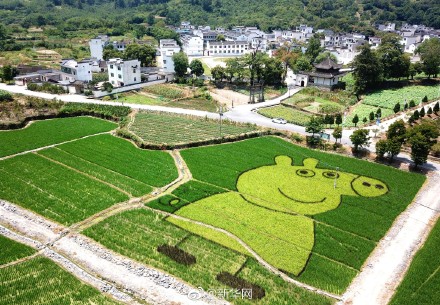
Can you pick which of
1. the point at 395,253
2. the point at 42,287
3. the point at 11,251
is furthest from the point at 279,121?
the point at 42,287

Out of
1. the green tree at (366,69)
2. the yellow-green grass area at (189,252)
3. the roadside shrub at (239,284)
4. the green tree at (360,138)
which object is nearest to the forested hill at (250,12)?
the green tree at (366,69)

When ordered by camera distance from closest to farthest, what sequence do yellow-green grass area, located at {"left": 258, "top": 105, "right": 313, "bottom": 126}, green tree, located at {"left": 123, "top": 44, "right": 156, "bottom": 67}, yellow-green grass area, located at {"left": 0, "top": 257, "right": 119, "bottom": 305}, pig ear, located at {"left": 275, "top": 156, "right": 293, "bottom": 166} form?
1. yellow-green grass area, located at {"left": 0, "top": 257, "right": 119, "bottom": 305}
2. pig ear, located at {"left": 275, "top": 156, "right": 293, "bottom": 166}
3. yellow-green grass area, located at {"left": 258, "top": 105, "right": 313, "bottom": 126}
4. green tree, located at {"left": 123, "top": 44, "right": 156, "bottom": 67}

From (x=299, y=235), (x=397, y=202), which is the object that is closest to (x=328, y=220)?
(x=299, y=235)

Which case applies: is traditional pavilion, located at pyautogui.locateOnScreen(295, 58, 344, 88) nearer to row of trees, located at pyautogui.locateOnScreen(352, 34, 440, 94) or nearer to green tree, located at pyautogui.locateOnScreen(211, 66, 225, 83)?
row of trees, located at pyautogui.locateOnScreen(352, 34, 440, 94)

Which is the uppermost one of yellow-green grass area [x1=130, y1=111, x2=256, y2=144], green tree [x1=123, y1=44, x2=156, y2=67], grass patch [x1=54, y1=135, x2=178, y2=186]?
green tree [x1=123, y1=44, x2=156, y2=67]

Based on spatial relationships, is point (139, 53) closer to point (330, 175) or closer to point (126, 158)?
point (126, 158)

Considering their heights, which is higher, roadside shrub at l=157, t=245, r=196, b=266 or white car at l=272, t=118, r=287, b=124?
white car at l=272, t=118, r=287, b=124

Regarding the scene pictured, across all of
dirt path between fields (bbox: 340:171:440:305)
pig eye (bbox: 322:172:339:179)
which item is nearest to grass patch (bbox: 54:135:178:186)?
pig eye (bbox: 322:172:339:179)

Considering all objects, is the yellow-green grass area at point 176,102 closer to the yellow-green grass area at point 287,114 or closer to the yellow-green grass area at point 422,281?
the yellow-green grass area at point 287,114
